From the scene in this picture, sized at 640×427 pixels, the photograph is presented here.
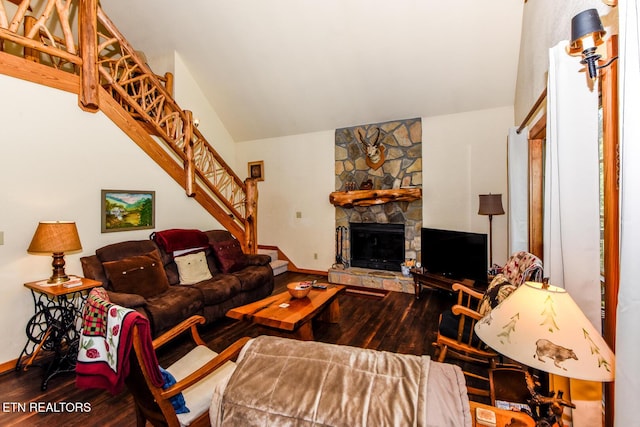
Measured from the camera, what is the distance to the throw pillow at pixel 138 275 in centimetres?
305

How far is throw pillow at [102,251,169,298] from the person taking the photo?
120 inches

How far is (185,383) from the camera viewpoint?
1.51m

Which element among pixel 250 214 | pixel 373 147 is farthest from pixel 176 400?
pixel 373 147

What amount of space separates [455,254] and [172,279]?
3.80m

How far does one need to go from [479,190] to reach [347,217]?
2.29 m

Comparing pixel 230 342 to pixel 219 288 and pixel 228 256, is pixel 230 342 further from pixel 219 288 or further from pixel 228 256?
pixel 228 256

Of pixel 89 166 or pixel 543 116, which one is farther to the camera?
pixel 89 166

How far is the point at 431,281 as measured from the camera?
4.44m

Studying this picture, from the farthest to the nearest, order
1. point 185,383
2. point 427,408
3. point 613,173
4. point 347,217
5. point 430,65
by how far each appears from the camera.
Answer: point 347,217
point 430,65
point 185,383
point 613,173
point 427,408

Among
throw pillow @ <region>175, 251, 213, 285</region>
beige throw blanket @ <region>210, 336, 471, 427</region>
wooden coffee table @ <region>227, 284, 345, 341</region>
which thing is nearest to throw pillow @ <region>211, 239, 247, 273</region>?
throw pillow @ <region>175, 251, 213, 285</region>

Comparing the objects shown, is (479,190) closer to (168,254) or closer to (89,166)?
(168,254)

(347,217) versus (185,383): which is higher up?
(347,217)

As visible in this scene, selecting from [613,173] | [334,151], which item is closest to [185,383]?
[613,173]

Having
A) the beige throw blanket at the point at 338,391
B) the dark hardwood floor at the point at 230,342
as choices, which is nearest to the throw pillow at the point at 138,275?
the dark hardwood floor at the point at 230,342
